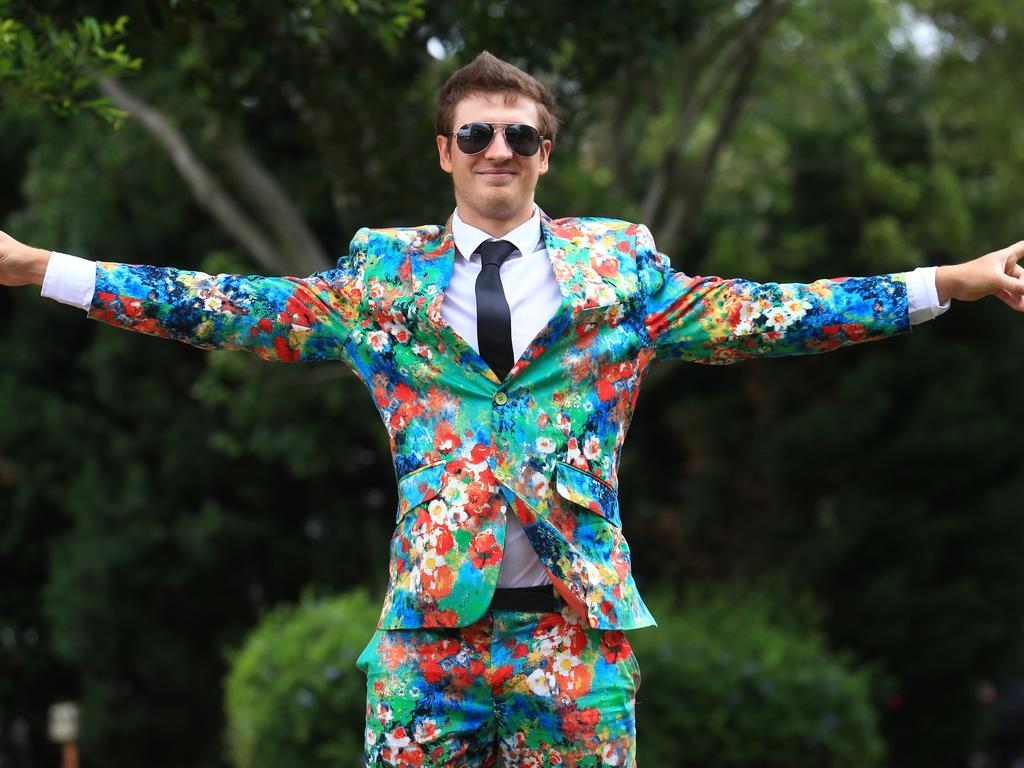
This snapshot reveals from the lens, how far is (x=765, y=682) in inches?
322

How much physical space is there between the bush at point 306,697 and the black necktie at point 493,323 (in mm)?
5285

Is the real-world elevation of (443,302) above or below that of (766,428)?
below

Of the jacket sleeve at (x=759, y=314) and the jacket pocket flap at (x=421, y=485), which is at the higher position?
the jacket sleeve at (x=759, y=314)

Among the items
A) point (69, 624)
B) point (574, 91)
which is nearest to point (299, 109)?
point (574, 91)

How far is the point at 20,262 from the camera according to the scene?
8.96 feet

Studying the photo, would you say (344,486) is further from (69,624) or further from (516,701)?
(516,701)

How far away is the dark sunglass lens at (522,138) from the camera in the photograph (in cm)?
281

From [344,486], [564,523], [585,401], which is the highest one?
[344,486]

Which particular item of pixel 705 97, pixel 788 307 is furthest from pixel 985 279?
pixel 705 97

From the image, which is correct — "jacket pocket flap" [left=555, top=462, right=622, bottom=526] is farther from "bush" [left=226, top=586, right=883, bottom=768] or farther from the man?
"bush" [left=226, top=586, right=883, bottom=768]

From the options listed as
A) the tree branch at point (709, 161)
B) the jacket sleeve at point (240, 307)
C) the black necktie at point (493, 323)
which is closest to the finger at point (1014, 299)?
the black necktie at point (493, 323)

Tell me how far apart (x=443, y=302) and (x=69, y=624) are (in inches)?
408

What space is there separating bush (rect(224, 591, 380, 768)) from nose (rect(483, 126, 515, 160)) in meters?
5.38

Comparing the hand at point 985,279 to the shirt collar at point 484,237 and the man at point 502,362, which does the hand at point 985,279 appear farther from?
the shirt collar at point 484,237
